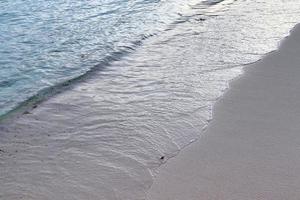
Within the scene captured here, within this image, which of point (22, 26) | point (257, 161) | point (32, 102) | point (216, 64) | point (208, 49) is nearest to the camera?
point (257, 161)

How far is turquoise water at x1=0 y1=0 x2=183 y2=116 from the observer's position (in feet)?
24.7

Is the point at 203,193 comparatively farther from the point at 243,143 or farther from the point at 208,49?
the point at 208,49

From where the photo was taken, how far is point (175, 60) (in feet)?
25.9

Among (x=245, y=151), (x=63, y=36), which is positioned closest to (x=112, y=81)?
(x=63, y=36)

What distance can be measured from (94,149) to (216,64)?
3054 mm

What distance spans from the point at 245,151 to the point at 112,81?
3.02 meters

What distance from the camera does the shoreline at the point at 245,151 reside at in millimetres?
4137

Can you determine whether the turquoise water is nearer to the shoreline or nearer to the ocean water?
the ocean water

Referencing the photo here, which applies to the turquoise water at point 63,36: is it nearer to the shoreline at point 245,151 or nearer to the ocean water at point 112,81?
the ocean water at point 112,81

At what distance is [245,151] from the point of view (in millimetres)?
4773

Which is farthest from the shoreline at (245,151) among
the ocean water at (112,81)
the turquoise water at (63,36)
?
the turquoise water at (63,36)

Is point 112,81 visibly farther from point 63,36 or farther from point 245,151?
point 245,151

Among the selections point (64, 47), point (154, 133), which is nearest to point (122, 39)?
point (64, 47)

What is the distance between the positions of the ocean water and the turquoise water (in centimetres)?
2
